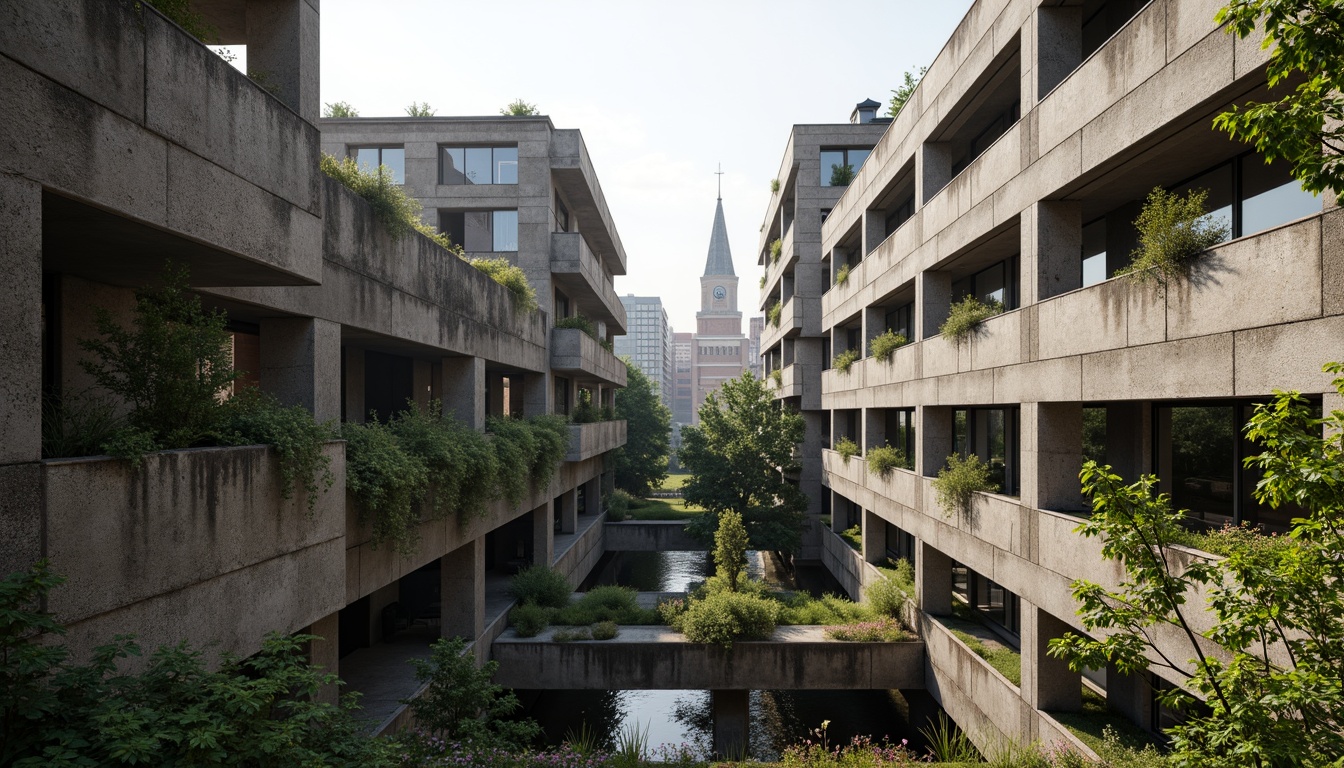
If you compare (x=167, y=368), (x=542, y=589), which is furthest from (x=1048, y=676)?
(x=167, y=368)

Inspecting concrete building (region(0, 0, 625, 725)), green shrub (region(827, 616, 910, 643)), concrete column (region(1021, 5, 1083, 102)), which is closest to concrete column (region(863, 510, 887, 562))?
green shrub (region(827, 616, 910, 643))

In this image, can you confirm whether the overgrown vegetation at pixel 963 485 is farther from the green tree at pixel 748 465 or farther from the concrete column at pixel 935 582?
the green tree at pixel 748 465

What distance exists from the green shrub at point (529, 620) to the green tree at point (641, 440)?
29.0 meters

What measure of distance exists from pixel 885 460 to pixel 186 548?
19.1 meters

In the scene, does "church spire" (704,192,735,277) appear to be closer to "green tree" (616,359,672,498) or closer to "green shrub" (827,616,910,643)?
"green tree" (616,359,672,498)

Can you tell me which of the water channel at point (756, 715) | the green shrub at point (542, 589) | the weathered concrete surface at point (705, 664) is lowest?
the water channel at point (756, 715)

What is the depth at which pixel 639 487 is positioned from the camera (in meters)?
53.7

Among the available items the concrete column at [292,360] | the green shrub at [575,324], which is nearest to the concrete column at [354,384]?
the concrete column at [292,360]

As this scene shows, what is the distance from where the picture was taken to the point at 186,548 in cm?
689

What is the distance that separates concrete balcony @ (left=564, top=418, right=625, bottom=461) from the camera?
2591 cm

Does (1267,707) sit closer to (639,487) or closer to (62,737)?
(62,737)

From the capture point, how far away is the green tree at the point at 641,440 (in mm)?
53406

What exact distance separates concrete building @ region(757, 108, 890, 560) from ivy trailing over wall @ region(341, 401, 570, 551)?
1820 centimetres

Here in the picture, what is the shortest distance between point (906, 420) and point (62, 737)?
22.9 meters
